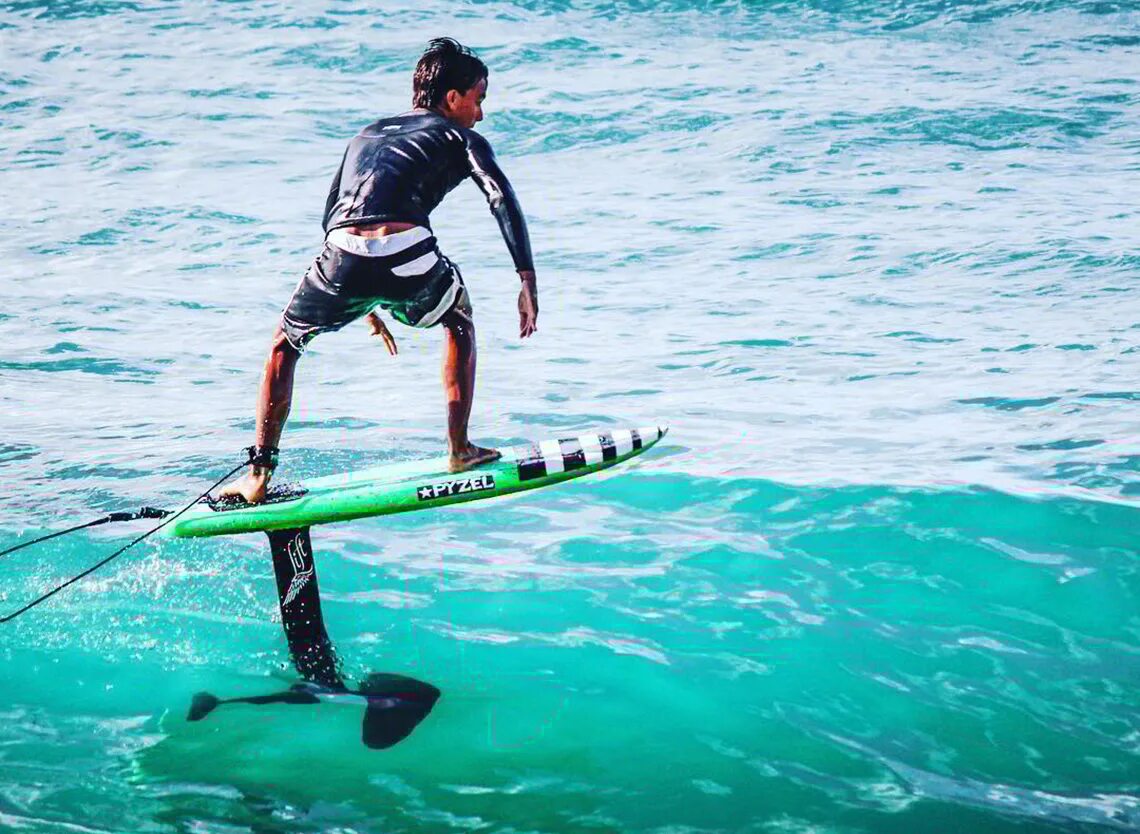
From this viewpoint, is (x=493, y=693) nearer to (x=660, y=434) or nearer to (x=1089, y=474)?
(x=660, y=434)

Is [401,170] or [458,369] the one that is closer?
[401,170]

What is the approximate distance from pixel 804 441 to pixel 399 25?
2087 centimetres

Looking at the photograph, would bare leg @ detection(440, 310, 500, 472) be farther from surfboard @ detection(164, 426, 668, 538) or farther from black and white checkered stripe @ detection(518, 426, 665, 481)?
black and white checkered stripe @ detection(518, 426, 665, 481)

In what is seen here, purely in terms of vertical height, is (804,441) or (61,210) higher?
(61,210)

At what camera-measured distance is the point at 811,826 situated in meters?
4.88

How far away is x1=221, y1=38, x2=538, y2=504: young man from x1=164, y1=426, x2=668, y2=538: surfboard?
0.41 feet

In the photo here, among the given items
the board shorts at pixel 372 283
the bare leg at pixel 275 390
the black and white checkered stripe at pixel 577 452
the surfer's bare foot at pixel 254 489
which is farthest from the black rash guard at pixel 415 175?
the surfer's bare foot at pixel 254 489

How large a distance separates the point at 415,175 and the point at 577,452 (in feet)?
4.67

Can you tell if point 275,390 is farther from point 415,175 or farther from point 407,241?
point 415,175

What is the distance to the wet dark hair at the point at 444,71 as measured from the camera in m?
5.72

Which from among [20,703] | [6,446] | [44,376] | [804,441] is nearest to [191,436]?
[6,446]

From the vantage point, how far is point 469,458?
596 centimetres

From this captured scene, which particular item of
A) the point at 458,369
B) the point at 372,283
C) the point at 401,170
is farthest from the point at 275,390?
the point at 401,170

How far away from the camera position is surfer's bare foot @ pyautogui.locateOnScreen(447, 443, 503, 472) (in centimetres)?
594
